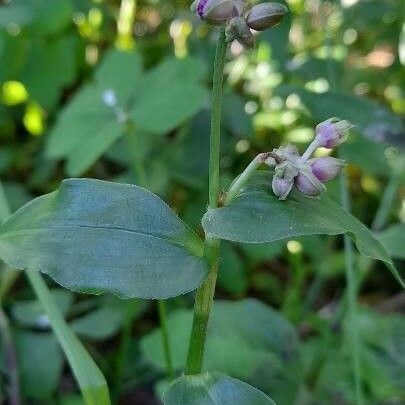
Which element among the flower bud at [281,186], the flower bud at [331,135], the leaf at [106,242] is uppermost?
the flower bud at [331,135]

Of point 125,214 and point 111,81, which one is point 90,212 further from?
point 111,81

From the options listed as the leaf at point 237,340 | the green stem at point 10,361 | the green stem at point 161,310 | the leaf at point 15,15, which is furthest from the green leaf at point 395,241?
the leaf at point 15,15

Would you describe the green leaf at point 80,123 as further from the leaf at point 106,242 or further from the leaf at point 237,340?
the leaf at point 106,242

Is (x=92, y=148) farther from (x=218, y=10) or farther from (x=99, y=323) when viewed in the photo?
(x=218, y=10)

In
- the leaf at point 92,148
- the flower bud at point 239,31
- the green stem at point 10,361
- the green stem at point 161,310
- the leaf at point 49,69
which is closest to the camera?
the flower bud at point 239,31

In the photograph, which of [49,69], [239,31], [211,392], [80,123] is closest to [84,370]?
[211,392]

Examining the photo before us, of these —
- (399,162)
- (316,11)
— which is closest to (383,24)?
(316,11)

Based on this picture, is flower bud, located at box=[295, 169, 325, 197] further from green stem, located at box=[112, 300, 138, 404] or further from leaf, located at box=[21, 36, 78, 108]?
leaf, located at box=[21, 36, 78, 108]

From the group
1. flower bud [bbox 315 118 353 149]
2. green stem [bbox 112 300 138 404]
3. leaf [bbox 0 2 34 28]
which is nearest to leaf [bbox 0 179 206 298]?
flower bud [bbox 315 118 353 149]
